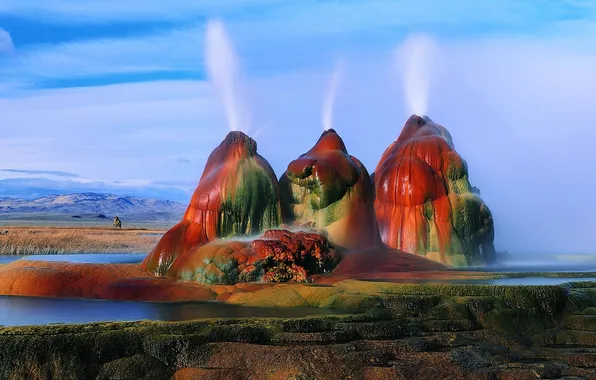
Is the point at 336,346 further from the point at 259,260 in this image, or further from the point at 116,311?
the point at 259,260

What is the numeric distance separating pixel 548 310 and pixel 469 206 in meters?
9.39

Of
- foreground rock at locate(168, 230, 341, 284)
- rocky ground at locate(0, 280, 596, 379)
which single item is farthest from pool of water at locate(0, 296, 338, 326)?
foreground rock at locate(168, 230, 341, 284)

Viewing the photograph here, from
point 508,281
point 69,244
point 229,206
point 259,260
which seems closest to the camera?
point 508,281

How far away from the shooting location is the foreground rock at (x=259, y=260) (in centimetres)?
2206

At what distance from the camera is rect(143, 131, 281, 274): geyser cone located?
24453 millimetres

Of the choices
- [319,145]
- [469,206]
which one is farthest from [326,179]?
[469,206]

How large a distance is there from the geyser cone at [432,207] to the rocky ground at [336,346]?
8956mm

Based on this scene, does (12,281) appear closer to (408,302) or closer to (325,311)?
(325,311)

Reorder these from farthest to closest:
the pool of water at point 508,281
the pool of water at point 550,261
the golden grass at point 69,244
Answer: the golden grass at point 69,244 → the pool of water at point 550,261 → the pool of water at point 508,281

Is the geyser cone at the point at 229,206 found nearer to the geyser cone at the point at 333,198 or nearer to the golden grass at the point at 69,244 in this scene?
the geyser cone at the point at 333,198

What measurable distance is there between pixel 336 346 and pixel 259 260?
30.1 feet

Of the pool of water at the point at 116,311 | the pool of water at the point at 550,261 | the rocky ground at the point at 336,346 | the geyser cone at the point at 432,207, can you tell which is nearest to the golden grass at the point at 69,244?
the pool of water at the point at 550,261

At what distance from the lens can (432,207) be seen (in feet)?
85.2

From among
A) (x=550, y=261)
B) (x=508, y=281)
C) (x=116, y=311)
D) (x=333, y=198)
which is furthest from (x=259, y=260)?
(x=550, y=261)
